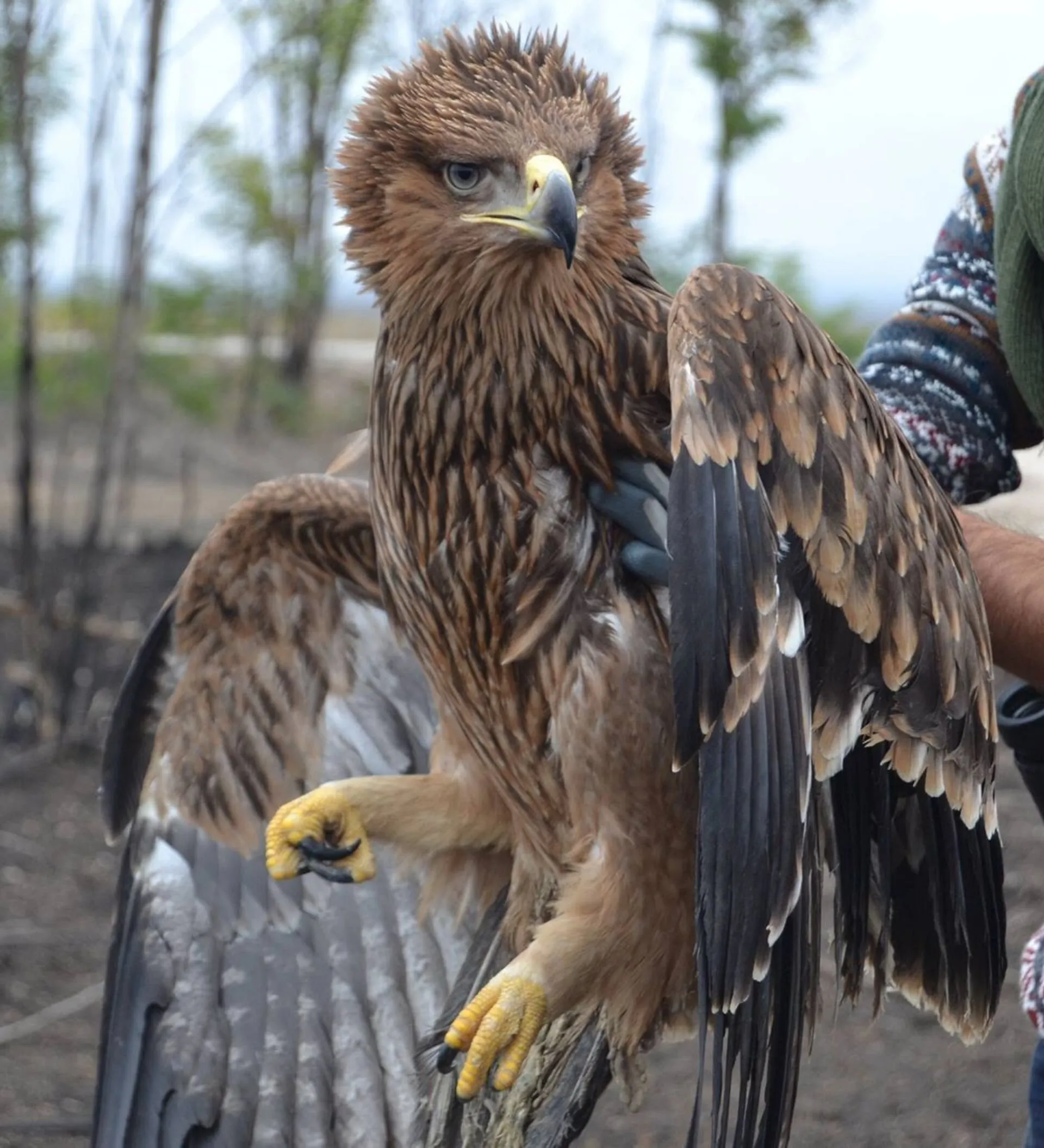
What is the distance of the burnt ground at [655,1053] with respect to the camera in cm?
402

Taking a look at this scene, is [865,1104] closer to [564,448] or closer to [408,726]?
[408,726]

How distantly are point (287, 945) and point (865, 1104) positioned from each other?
70.0 inches

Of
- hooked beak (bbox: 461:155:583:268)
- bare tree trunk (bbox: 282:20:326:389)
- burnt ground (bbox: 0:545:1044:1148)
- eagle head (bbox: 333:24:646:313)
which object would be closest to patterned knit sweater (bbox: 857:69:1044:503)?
eagle head (bbox: 333:24:646:313)

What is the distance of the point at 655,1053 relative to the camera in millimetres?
4500

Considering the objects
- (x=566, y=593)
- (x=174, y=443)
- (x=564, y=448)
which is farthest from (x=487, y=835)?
(x=174, y=443)

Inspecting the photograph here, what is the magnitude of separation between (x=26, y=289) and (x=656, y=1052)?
135 inches

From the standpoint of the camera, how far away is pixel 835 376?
7.23 ft

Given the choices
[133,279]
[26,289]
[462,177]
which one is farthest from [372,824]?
[26,289]

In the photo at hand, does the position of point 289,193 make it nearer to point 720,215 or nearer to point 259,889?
point 720,215

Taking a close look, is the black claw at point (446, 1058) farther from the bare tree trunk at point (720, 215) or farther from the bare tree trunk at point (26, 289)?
the bare tree trunk at point (720, 215)

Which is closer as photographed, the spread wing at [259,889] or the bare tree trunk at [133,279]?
the spread wing at [259,889]

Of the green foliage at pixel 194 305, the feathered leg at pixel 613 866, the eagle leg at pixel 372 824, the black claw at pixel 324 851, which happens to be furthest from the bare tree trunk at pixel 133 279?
the green foliage at pixel 194 305

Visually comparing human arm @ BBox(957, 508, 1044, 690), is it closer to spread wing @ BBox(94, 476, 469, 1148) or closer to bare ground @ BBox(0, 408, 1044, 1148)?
bare ground @ BBox(0, 408, 1044, 1148)

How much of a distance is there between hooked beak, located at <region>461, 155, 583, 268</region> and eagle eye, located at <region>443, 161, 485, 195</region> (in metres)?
0.11
